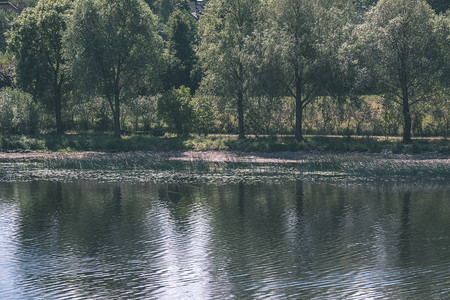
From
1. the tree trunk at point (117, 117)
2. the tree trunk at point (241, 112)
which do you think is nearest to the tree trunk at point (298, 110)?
the tree trunk at point (241, 112)

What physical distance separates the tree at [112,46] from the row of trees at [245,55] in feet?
0.39

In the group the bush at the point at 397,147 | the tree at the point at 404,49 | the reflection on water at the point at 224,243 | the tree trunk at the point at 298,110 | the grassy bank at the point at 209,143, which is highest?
the tree at the point at 404,49

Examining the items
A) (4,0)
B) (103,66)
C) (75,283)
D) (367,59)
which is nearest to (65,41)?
(103,66)

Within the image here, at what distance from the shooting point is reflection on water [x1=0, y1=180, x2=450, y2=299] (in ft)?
66.4

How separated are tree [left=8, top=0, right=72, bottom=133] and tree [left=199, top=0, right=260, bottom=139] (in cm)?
1832

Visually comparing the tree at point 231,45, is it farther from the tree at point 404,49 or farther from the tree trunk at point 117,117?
the tree at point 404,49

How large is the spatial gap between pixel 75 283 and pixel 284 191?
22102 mm

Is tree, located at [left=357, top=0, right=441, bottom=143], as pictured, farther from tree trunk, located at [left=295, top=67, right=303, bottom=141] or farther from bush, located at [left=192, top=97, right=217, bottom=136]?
bush, located at [left=192, top=97, right=217, bottom=136]

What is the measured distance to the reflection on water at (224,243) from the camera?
20234 millimetres

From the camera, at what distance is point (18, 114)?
72688 mm

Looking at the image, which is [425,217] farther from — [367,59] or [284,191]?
[367,59]

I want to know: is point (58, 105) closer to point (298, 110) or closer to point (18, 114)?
point (18, 114)

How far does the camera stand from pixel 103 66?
221ft

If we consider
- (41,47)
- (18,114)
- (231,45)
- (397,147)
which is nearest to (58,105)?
(18,114)
